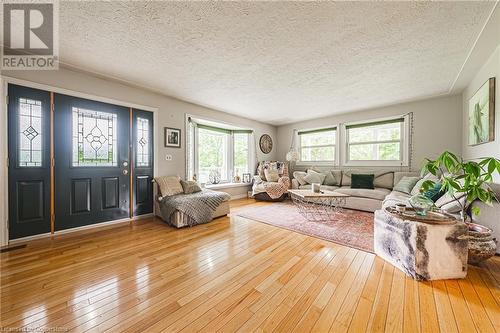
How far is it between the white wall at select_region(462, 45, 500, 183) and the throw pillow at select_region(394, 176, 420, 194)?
85 centimetres

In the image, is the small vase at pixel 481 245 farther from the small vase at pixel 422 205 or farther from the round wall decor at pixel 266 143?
the round wall decor at pixel 266 143

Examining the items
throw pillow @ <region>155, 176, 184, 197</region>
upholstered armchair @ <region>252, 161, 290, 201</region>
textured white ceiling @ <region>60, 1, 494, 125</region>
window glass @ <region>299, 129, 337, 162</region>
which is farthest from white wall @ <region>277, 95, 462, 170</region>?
throw pillow @ <region>155, 176, 184, 197</region>

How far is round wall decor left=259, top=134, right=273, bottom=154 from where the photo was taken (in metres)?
6.08

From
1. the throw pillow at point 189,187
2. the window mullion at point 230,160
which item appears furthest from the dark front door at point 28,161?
the window mullion at point 230,160

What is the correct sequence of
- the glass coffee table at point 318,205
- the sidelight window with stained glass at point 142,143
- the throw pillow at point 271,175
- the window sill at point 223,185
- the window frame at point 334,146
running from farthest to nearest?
the throw pillow at point 271,175, the window frame at point 334,146, the window sill at point 223,185, the sidelight window with stained glass at point 142,143, the glass coffee table at point 318,205

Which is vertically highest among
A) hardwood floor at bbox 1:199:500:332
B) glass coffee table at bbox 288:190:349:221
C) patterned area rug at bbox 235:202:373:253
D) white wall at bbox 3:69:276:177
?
white wall at bbox 3:69:276:177

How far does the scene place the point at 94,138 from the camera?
2951 millimetres

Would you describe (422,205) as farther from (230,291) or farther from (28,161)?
(28,161)

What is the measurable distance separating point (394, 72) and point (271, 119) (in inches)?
130

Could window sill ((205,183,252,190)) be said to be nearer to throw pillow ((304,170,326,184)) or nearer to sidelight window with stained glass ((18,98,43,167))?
throw pillow ((304,170,326,184))

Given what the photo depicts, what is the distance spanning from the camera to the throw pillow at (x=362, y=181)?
4285 millimetres

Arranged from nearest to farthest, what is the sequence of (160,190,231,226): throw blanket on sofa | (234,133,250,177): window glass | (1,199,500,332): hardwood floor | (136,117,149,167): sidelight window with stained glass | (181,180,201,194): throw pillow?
1. (1,199,500,332): hardwood floor
2. (160,190,231,226): throw blanket on sofa
3. (136,117,149,167): sidelight window with stained glass
4. (181,180,201,194): throw pillow
5. (234,133,250,177): window glass

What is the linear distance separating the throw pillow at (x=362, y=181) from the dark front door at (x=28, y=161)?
5.64 m

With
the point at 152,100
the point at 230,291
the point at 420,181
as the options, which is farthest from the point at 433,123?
the point at 152,100
